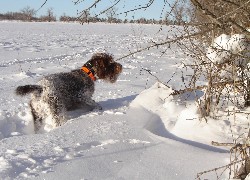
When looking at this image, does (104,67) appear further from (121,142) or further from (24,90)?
(121,142)

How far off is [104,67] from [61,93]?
95 centimetres

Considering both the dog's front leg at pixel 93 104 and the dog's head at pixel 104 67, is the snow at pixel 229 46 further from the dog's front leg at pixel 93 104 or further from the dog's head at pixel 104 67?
the dog's head at pixel 104 67

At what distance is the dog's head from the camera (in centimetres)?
558

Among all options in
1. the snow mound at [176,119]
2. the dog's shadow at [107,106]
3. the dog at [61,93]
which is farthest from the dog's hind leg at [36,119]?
the snow mound at [176,119]

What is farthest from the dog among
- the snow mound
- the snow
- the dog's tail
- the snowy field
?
the snow

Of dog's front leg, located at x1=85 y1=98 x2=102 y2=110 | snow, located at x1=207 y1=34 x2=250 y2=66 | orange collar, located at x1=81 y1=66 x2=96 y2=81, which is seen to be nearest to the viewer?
snow, located at x1=207 y1=34 x2=250 y2=66

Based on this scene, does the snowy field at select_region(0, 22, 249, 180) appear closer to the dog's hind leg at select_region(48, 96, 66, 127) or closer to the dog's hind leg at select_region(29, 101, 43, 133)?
the dog's hind leg at select_region(29, 101, 43, 133)

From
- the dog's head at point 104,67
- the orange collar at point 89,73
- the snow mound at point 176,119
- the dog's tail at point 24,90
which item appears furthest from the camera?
the dog's head at point 104,67

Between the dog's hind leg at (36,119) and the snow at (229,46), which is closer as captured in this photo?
the snow at (229,46)

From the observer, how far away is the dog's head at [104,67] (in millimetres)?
5582

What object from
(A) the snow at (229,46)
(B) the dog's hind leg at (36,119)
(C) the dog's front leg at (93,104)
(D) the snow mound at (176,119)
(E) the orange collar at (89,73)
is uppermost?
(A) the snow at (229,46)

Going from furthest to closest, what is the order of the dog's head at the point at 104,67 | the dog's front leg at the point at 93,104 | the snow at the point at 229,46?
the dog's head at the point at 104,67
the dog's front leg at the point at 93,104
the snow at the point at 229,46

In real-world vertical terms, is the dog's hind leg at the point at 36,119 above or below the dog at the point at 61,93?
below

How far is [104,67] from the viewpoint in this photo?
5742mm
